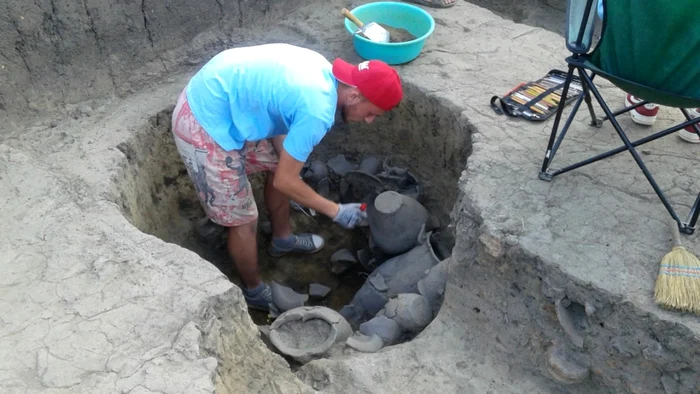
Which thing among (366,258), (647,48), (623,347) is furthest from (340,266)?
(647,48)

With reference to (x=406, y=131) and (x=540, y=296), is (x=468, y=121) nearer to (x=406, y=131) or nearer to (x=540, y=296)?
(x=406, y=131)

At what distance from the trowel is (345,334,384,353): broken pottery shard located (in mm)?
1894

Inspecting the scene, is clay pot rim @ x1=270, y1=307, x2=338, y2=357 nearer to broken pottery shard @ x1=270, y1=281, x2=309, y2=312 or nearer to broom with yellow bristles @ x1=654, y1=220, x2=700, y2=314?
broken pottery shard @ x1=270, y1=281, x2=309, y2=312

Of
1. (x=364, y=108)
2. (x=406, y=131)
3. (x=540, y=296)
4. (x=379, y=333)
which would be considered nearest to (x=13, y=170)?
(x=364, y=108)

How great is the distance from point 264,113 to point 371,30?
1.35 m

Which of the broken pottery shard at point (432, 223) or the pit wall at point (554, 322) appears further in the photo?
the broken pottery shard at point (432, 223)

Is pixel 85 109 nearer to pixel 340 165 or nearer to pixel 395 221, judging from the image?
pixel 340 165

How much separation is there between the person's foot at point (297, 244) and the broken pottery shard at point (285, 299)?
389mm

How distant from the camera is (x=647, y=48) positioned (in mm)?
2225

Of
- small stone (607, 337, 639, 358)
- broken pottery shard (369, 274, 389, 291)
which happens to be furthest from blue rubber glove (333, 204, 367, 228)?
small stone (607, 337, 639, 358)

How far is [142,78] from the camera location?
350 cm

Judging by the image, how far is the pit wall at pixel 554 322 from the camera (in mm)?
2242

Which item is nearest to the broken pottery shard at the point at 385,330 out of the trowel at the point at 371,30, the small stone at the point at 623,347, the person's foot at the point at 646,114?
the small stone at the point at 623,347

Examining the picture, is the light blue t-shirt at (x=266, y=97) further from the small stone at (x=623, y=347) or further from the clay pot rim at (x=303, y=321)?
the small stone at (x=623, y=347)
